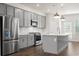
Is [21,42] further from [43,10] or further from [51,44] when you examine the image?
[43,10]

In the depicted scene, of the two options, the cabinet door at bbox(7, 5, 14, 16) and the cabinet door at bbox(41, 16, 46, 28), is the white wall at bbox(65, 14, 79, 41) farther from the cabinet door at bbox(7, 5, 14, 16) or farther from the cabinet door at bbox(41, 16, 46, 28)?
the cabinet door at bbox(7, 5, 14, 16)

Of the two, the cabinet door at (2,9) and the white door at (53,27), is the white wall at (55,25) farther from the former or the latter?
the cabinet door at (2,9)

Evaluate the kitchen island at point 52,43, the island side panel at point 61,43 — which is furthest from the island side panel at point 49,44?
the island side panel at point 61,43

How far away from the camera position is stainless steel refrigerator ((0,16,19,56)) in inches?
174

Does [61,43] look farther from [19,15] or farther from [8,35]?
[8,35]

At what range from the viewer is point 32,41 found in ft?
18.8

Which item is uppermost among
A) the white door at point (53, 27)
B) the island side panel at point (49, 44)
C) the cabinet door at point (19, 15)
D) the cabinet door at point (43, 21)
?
the cabinet door at point (19, 15)

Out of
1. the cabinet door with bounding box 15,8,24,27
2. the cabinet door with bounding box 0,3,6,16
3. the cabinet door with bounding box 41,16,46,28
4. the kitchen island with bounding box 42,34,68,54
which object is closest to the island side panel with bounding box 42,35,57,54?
the kitchen island with bounding box 42,34,68,54

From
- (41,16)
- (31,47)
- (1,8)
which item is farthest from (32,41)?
(1,8)

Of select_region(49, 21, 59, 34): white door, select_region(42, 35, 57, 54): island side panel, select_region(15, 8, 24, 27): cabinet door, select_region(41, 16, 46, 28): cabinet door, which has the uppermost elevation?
select_region(15, 8, 24, 27): cabinet door

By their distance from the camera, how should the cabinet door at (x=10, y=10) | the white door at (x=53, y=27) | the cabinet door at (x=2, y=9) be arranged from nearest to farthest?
the cabinet door at (x=2, y=9) → the white door at (x=53, y=27) → the cabinet door at (x=10, y=10)

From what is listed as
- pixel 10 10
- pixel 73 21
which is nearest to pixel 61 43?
pixel 73 21

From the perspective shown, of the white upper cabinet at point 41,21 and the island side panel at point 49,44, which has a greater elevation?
the white upper cabinet at point 41,21

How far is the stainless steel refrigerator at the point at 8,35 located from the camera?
4418 millimetres
